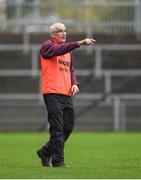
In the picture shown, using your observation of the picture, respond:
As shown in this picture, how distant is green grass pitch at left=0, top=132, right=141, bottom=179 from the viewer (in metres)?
12.7

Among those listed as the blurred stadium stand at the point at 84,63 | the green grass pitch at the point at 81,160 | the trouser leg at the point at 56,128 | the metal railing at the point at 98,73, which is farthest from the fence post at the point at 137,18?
the trouser leg at the point at 56,128

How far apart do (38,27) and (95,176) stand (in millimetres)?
24606

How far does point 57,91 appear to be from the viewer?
14.1 metres

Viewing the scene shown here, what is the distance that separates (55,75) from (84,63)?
1998 cm

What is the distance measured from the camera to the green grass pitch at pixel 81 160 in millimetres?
12656

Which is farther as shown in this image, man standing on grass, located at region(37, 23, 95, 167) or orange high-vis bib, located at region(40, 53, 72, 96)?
orange high-vis bib, located at region(40, 53, 72, 96)

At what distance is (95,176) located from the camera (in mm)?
12422

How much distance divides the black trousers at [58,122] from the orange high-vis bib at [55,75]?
0.09m

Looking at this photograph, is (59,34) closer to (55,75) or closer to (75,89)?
(55,75)

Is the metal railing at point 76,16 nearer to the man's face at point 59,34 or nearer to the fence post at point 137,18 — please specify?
the fence post at point 137,18

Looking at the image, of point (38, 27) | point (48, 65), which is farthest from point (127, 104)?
point (48, 65)

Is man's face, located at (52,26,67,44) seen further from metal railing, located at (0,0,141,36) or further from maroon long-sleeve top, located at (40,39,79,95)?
metal railing, located at (0,0,141,36)

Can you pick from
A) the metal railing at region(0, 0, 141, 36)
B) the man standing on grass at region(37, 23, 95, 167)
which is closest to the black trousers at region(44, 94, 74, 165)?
the man standing on grass at region(37, 23, 95, 167)

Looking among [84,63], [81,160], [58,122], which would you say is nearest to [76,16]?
[84,63]
